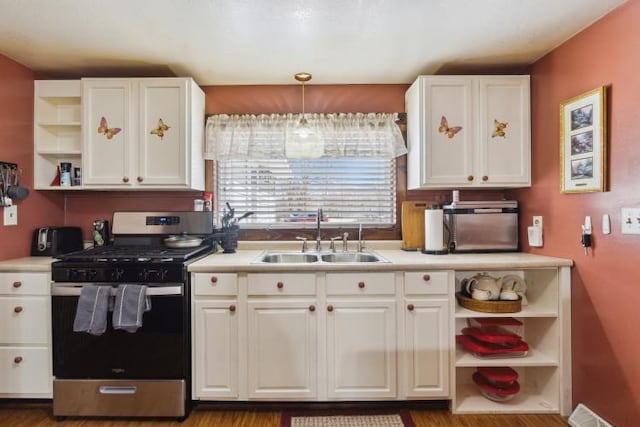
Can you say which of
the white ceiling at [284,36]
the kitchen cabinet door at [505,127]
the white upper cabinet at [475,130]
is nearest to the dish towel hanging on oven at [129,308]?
the white ceiling at [284,36]

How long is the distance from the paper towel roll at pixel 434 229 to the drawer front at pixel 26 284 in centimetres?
243

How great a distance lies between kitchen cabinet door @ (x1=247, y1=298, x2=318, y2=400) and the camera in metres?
2.02

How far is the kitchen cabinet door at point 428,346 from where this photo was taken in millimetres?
2020

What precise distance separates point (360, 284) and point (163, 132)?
1683 mm

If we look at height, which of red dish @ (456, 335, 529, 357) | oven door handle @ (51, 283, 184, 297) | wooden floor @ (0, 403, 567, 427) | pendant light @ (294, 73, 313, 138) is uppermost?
pendant light @ (294, 73, 313, 138)

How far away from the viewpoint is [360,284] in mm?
2020

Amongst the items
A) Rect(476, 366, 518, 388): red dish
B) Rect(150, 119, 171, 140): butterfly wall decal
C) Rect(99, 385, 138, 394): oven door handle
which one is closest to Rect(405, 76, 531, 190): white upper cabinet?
Rect(476, 366, 518, 388): red dish

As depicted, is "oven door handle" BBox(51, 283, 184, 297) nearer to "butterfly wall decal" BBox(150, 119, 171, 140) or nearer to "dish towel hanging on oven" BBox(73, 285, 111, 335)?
"dish towel hanging on oven" BBox(73, 285, 111, 335)

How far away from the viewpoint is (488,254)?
2404mm

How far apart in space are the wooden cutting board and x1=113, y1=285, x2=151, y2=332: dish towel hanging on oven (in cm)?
182

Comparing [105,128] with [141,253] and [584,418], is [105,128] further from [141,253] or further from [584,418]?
[584,418]

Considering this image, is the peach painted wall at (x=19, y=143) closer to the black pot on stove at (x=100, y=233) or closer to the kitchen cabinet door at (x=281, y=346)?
the black pot on stove at (x=100, y=233)

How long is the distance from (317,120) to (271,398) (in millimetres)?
1932

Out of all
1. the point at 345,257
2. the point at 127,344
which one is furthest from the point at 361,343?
the point at 127,344
